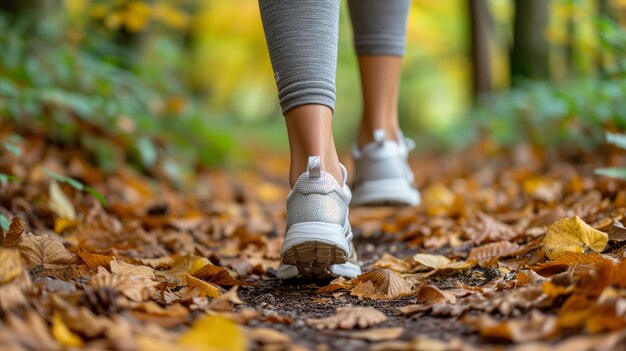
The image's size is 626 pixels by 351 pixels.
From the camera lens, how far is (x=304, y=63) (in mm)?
1480

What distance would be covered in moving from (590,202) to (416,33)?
391 inches

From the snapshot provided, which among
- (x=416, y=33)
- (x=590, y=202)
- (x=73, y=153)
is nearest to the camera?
(x=590, y=202)

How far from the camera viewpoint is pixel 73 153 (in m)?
3.27

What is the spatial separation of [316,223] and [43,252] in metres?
0.62

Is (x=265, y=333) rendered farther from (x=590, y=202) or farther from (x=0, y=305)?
(x=590, y=202)

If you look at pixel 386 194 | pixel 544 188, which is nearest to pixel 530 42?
pixel 544 188

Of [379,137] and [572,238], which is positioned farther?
[379,137]

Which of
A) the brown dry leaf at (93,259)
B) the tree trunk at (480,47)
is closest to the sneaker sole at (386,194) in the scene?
the brown dry leaf at (93,259)

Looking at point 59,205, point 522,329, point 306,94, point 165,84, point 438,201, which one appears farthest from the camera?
point 165,84

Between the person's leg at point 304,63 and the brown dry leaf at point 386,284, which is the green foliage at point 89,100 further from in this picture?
the brown dry leaf at point 386,284

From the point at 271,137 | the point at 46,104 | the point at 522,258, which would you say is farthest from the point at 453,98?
the point at 522,258

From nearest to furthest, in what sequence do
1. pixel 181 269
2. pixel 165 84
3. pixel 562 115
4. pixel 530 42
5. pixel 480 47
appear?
pixel 181 269
pixel 562 115
pixel 165 84
pixel 530 42
pixel 480 47

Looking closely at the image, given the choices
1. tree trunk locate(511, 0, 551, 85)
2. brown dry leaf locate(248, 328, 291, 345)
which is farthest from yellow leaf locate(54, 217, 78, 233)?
tree trunk locate(511, 0, 551, 85)

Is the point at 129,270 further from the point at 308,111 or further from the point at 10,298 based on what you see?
the point at 308,111
